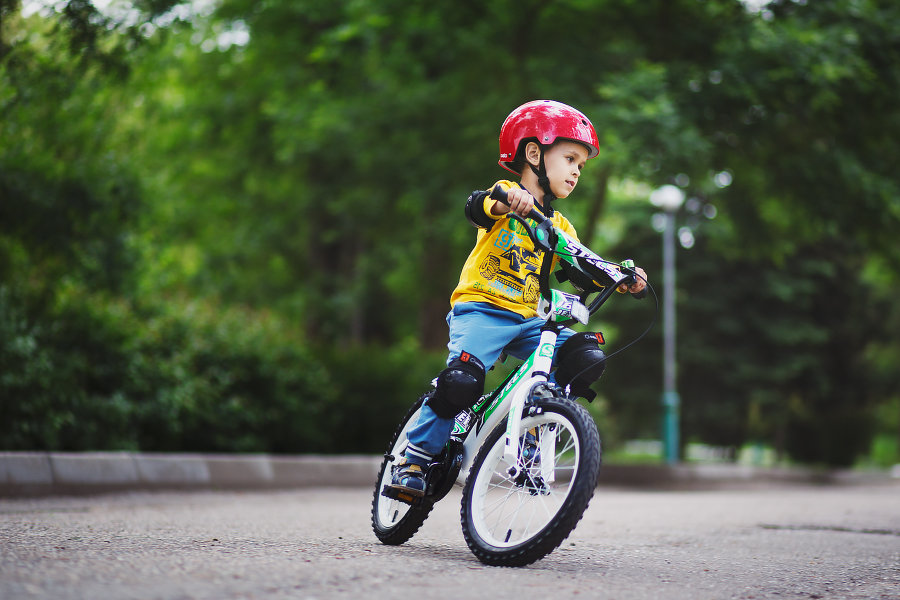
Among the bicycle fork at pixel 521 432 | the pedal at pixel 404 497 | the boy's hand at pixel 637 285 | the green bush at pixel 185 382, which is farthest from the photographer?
the green bush at pixel 185 382

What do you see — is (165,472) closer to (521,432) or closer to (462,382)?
(462,382)

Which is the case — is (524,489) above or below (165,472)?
above

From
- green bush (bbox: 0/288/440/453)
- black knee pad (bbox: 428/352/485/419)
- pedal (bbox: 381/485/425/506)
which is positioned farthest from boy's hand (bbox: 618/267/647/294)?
green bush (bbox: 0/288/440/453)

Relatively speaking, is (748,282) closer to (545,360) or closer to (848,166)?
(848,166)

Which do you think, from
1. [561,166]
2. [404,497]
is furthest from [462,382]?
[561,166]

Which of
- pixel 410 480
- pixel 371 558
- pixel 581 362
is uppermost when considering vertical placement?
pixel 581 362

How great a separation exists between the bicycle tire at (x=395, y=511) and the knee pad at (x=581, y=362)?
24.1 inches

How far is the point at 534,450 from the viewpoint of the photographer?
3820 millimetres

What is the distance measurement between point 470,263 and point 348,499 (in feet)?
15.9

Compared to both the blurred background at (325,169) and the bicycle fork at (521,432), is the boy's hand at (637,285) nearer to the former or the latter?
the bicycle fork at (521,432)

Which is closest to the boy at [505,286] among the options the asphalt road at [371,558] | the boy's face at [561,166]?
the boy's face at [561,166]

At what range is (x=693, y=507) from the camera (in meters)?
9.09

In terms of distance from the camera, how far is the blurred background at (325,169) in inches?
344

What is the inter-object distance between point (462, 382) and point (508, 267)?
51cm
